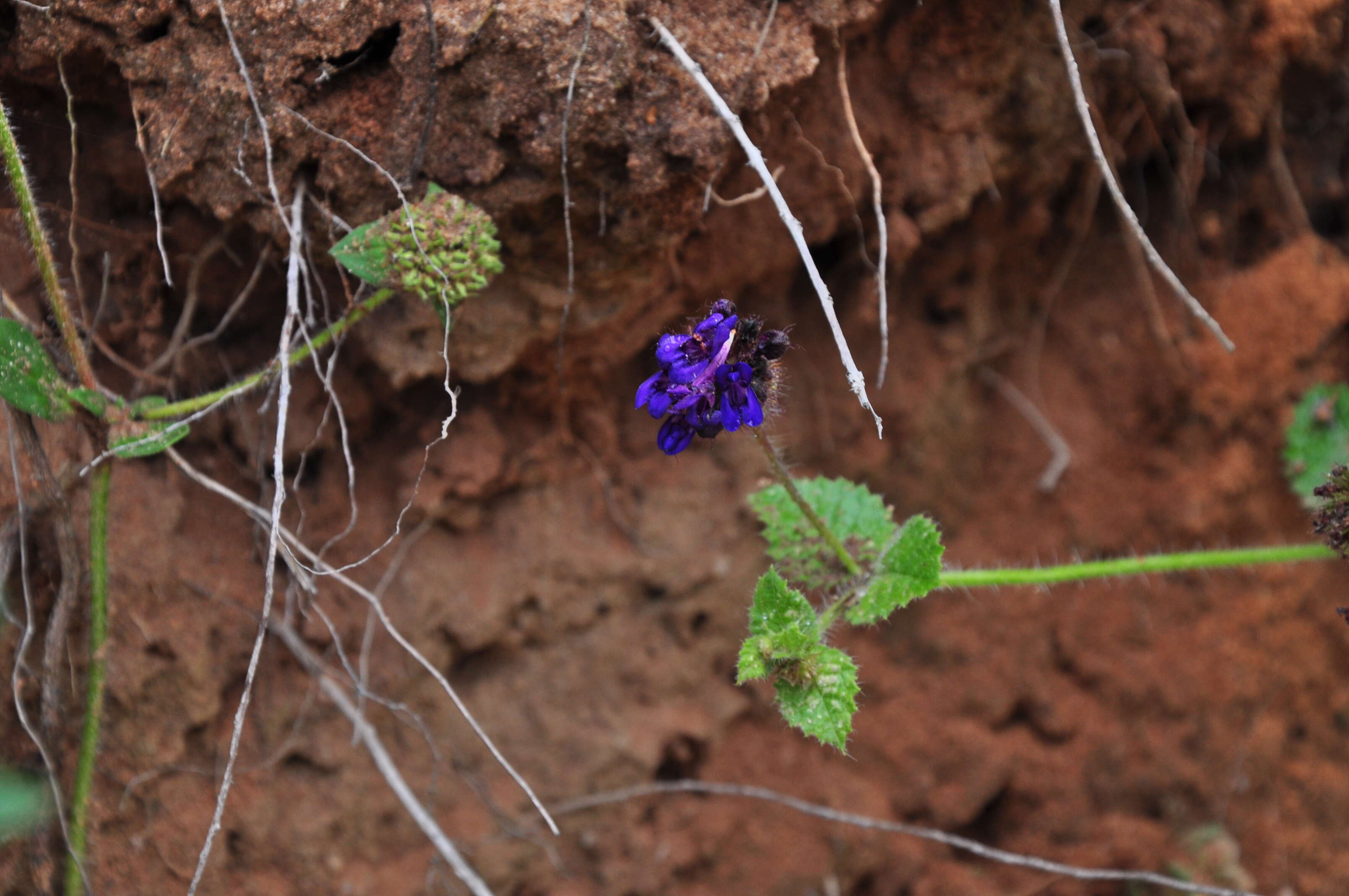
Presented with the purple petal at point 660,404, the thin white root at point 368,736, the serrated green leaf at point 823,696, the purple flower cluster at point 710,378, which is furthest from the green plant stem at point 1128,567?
the thin white root at point 368,736

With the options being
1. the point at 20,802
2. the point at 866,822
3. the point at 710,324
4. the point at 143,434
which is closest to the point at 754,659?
the point at 710,324

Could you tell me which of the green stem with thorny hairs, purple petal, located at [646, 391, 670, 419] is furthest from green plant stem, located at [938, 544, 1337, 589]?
purple petal, located at [646, 391, 670, 419]

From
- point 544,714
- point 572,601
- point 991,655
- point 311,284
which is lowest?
point 991,655

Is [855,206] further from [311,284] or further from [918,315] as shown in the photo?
[311,284]

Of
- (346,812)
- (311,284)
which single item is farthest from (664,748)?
(311,284)

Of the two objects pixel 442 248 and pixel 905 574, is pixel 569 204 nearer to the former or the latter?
pixel 442 248

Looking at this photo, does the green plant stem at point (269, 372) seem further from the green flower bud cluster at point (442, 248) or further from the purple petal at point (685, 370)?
the purple petal at point (685, 370)
